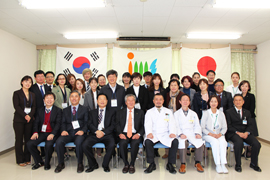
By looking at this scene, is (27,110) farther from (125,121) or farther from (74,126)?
(125,121)

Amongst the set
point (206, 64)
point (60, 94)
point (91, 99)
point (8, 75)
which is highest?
point (206, 64)

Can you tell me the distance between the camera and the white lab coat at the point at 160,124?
3455mm

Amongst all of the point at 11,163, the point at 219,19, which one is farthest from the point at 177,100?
the point at 11,163

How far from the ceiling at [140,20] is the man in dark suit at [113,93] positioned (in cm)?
140

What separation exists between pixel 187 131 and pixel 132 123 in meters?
1.06

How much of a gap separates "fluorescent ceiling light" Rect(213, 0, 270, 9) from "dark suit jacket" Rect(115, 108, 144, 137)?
101 inches

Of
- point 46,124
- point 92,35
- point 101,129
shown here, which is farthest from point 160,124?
point 92,35

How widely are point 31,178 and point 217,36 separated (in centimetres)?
572

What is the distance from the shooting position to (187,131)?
355 centimetres

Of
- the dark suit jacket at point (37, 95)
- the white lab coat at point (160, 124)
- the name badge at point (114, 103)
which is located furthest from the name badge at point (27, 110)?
the white lab coat at point (160, 124)

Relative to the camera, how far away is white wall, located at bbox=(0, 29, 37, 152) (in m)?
4.88

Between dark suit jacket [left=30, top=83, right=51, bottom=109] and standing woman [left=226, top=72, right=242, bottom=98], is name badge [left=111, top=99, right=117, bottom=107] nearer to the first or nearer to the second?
dark suit jacket [left=30, top=83, right=51, bottom=109]

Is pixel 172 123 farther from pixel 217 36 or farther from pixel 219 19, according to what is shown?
pixel 217 36

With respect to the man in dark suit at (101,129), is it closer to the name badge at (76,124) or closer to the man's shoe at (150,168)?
the name badge at (76,124)
